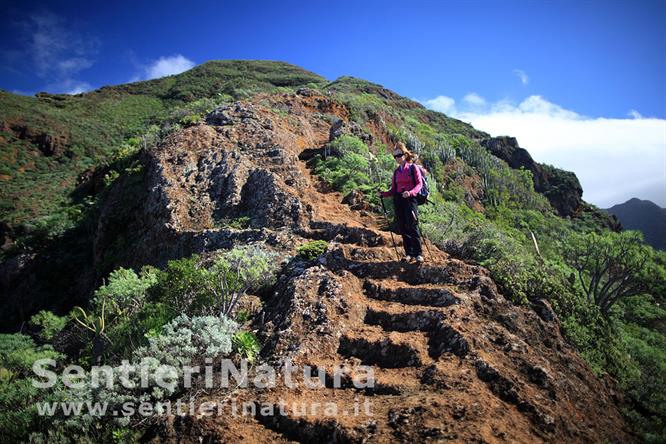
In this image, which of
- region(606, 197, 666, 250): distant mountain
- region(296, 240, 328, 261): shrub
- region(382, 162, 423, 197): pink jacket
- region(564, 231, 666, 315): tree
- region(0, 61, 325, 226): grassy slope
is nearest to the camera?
region(382, 162, 423, 197): pink jacket

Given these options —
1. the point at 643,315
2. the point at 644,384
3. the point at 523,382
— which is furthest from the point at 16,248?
the point at 643,315

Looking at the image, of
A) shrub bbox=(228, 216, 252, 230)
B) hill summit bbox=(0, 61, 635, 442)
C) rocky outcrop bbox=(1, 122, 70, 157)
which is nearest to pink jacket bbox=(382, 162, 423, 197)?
hill summit bbox=(0, 61, 635, 442)

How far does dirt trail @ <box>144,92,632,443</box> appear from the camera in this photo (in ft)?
14.4

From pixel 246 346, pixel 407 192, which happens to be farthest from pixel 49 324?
pixel 407 192

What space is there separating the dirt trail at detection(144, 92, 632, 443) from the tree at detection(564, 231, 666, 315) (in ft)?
→ 42.6

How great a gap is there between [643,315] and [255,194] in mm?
21339

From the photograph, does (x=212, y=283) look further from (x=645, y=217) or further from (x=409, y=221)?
(x=645, y=217)

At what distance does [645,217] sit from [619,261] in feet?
284

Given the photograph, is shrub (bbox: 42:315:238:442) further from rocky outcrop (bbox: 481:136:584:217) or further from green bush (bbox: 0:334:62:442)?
rocky outcrop (bbox: 481:136:584:217)

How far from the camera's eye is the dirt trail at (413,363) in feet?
14.4

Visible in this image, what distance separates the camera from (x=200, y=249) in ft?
35.7

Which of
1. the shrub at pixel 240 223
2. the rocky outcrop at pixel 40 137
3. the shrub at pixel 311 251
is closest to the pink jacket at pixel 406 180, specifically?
the shrub at pixel 311 251

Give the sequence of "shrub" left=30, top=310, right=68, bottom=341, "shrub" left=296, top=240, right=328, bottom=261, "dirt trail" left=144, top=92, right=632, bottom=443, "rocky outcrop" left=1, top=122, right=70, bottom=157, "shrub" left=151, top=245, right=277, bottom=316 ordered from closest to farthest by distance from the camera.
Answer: "dirt trail" left=144, top=92, right=632, bottom=443 < "shrub" left=151, top=245, right=277, bottom=316 < "shrub" left=296, top=240, right=328, bottom=261 < "shrub" left=30, top=310, right=68, bottom=341 < "rocky outcrop" left=1, top=122, right=70, bottom=157

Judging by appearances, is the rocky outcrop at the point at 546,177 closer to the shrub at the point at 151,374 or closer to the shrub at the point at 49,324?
the shrub at the point at 49,324
